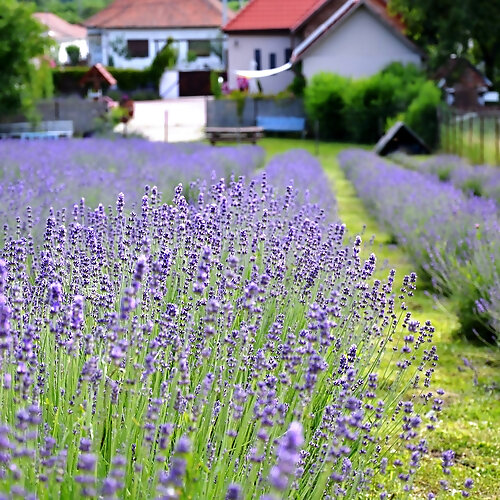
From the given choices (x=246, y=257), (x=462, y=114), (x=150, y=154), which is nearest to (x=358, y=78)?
(x=462, y=114)

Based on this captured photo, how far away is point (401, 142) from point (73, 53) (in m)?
40.8

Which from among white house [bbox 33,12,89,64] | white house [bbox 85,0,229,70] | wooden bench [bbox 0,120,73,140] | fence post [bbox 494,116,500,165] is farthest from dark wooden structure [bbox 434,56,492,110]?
white house [bbox 33,12,89,64]

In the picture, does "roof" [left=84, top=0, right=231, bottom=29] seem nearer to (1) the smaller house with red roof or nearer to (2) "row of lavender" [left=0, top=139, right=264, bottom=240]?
(1) the smaller house with red roof

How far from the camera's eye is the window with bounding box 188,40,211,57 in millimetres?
54562

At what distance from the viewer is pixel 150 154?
1431 centimetres

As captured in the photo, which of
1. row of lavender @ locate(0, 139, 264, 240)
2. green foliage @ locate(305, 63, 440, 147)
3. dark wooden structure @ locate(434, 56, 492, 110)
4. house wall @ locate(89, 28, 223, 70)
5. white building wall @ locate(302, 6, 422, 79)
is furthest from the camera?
house wall @ locate(89, 28, 223, 70)

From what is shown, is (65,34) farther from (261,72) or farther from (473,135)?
(473,135)

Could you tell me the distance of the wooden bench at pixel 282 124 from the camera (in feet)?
104

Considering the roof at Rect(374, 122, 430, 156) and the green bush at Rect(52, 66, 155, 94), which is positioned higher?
the green bush at Rect(52, 66, 155, 94)

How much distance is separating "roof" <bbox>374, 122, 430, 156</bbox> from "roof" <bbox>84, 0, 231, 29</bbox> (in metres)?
31.6

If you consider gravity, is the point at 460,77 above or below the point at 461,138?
above

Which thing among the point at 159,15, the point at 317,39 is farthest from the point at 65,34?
the point at 317,39

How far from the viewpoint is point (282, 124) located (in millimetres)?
31812

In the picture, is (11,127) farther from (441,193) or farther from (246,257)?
(246,257)
